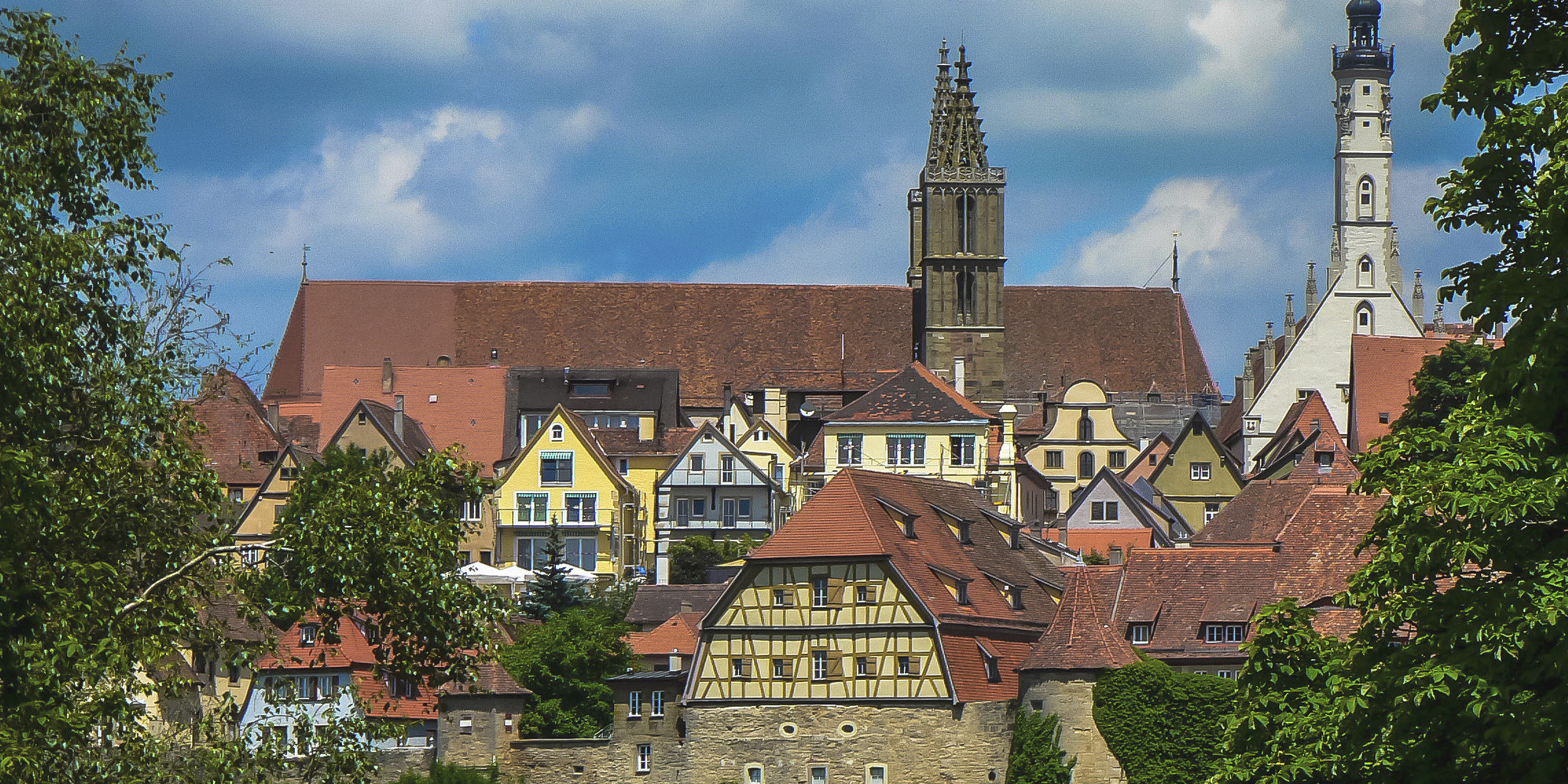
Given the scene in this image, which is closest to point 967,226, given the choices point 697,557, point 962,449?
point 962,449

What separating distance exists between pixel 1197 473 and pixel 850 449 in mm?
16272

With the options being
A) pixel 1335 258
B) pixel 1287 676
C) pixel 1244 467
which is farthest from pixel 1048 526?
pixel 1287 676

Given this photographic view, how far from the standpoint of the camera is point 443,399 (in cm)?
9662

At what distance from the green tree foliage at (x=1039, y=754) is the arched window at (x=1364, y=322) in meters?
57.6

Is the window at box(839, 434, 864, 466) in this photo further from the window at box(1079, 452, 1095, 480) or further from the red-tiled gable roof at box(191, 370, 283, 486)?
the red-tiled gable roof at box(191, 370, 283, 486)

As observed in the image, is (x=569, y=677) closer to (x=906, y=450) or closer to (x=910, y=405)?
(x=906, y=450)

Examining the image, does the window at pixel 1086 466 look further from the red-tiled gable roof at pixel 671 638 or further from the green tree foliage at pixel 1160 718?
the green tree foliage at pixel 1160 718

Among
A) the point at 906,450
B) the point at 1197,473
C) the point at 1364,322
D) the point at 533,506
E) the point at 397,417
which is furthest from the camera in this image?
the point at 1364,322

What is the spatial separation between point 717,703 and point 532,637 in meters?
6.37

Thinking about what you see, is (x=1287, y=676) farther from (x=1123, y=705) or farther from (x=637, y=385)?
(x=637, y=385)

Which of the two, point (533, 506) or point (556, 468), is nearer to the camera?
point (533, 506)

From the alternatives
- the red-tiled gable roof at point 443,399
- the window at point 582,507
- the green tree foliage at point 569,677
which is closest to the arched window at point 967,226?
the red-tiled gable roof at point 443,399

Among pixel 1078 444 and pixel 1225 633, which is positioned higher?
pixel 1078 444

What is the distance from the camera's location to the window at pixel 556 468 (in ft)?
278
